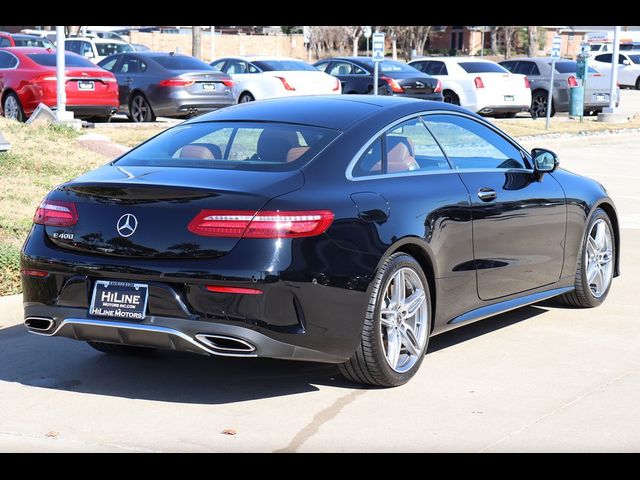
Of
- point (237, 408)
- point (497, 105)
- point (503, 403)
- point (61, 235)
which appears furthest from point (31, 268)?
point (497, 105)

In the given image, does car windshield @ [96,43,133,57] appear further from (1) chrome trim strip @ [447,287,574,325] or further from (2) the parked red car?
(1) chrome trim strip @ [447,287,574,325]

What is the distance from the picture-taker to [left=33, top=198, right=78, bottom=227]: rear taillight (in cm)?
604


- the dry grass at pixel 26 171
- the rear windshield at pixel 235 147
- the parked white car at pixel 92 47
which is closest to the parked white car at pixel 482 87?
the parked white car at pixel 92 47

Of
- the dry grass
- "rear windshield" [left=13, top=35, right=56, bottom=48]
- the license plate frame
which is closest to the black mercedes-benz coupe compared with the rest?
the dry grass

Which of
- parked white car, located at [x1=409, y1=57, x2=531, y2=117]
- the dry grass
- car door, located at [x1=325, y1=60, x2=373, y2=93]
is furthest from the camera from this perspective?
parked white car, located at [x1=409, y1=57, x2=531, y2=117]

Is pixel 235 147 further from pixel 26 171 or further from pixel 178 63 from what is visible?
pixel 178 63

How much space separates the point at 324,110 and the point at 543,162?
68.8 inches

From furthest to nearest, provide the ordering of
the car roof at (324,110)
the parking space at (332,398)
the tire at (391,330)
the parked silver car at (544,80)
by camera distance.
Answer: the parked silver car at (544,80) → the car roof at (324,110) → the tire at (391,330) → the parking space at (332,398)

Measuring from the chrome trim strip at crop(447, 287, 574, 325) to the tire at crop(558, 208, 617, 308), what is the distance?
170 millimetres

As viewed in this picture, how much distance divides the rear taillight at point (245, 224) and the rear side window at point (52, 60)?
15.3 m

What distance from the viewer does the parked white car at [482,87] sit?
2803 centimetres

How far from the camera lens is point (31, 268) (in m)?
6.14

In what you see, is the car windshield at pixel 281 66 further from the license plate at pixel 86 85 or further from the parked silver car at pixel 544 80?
the parked silver car at pixel 544 80
